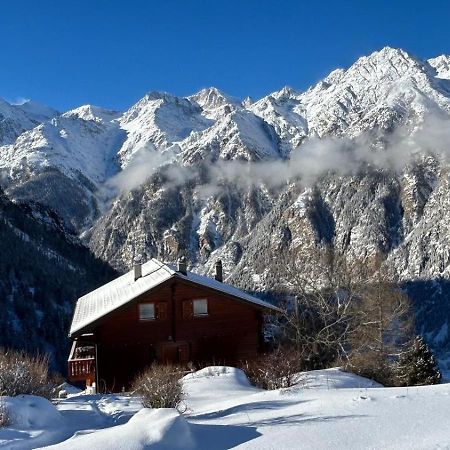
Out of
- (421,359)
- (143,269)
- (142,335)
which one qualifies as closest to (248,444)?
(421,359)

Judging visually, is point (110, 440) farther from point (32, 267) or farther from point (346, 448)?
point (32, 267)

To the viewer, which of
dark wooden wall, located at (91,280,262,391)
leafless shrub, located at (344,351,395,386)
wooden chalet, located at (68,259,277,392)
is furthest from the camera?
dark wooden wall, located at (91,280,262,391)

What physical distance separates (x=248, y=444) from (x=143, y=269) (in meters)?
33.2

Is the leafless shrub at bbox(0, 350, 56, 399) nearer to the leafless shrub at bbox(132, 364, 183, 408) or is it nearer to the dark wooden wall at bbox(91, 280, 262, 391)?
the leafless shrub at bbox(132, 364, 183, 408)

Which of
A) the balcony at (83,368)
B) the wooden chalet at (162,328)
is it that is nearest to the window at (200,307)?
the wooden chalet at (162,328)

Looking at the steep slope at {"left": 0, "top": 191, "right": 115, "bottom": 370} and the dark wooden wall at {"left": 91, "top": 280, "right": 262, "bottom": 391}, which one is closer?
the dark wooden wall at {"left": 91, "top": 280, "right": 262, "bottom": 391}

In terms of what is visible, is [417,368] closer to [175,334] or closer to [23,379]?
[175,334]

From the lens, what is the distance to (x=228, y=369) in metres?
22.6

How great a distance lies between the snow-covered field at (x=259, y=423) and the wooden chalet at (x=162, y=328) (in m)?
16.5

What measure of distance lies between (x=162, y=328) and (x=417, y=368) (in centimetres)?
1535

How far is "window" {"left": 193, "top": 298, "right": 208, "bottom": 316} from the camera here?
3681cm

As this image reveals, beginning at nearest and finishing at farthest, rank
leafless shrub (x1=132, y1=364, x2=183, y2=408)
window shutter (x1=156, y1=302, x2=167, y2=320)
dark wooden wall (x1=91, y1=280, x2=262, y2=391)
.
→ 1. leafless shrub (x1=132, y1=364, x2=183, y2=408)
2. dark wooden wall (x1=91, y1=280, x2=262, y2=391)
3. window shutter (x1=156, y1=302, x2=167, y2=320)

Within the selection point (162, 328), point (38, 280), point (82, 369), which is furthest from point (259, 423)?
point (38, 280)

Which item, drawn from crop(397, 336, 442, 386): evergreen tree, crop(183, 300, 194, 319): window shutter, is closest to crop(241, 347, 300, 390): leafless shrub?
crop(397, 336, 442, 386): evergreen tree
